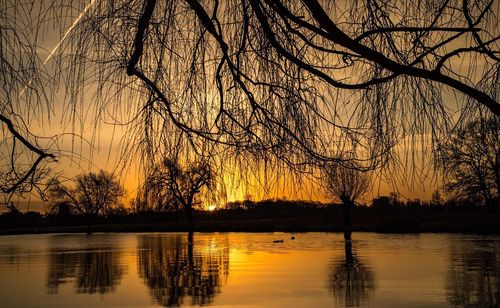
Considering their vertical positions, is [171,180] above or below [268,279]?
above

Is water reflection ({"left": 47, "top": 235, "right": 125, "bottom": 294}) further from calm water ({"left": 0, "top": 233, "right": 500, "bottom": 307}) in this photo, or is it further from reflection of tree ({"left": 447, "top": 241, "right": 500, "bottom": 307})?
reflection of tree ({"left": 447, "top": 241, "right": 500, "bottom": 307})

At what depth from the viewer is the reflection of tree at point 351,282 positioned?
41.8ft

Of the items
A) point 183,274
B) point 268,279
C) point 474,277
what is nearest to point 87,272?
point 183,274

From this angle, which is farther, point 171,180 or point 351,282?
point 351,282

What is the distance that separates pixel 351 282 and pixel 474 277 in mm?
3102

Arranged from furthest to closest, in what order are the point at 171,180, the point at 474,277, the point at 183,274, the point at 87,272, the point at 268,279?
1. the point at 87,272
2. the point at 183,274
3. the point at 268,279
4. the point at 474,277
5. the point at 171,180

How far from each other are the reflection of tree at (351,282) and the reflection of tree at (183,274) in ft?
9.23

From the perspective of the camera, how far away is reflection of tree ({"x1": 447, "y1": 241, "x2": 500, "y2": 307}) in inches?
→ 476

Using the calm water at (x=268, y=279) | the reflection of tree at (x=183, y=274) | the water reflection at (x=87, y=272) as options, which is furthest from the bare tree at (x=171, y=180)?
the water reflection at (x=87, y=272)

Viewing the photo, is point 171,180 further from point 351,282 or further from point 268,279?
point 268,279

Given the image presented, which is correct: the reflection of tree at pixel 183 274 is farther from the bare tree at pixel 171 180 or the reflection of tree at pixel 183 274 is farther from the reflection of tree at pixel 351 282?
the bare tree at pixel 171 180

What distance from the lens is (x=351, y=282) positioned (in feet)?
50.1

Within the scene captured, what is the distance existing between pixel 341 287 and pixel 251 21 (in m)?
12.0

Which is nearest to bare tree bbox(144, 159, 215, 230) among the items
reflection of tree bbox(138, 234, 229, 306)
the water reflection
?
reflection of tree bbox(138, 234, 229, 306)
